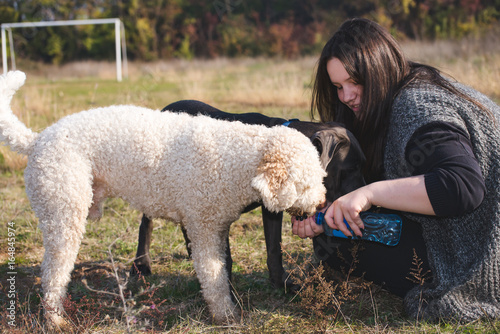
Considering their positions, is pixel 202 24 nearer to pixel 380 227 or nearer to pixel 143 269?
pixel 143 269

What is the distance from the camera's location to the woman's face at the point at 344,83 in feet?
9.12

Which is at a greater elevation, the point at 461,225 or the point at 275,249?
the point at 461,225

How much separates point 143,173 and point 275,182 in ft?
2.76

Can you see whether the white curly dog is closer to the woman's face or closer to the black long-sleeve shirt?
the black long-sleeve shirt

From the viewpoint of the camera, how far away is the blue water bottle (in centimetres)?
262

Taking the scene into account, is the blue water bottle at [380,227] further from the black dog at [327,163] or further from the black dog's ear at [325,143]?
the black dog's ear at [325,143]

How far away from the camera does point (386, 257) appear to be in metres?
2.77

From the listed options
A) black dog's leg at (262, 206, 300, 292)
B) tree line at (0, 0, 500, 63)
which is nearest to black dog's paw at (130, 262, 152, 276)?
black dog's leg at (262, 206, 300, 292)

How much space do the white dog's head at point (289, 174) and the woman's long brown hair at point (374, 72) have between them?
21.9 inches

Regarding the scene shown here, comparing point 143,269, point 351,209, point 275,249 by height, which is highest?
point 351,209

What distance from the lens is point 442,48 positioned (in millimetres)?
15055

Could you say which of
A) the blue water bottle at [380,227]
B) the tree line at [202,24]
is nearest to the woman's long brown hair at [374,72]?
the blue water bottle at [380,227]

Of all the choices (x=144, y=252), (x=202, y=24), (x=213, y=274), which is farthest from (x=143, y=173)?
(x=202, y=24)

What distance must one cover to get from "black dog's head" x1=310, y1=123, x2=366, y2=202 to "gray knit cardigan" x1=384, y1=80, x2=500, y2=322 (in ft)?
0.93
